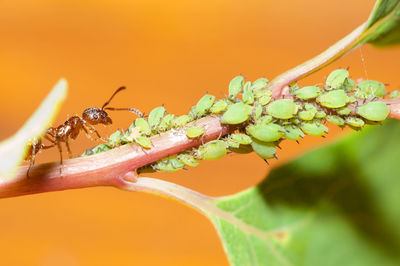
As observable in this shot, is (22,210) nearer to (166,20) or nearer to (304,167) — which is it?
(166,20)

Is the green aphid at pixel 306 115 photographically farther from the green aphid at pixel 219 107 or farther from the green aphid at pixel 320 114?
the green aphid at pixel 219 107

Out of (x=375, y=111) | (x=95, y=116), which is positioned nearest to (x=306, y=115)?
(x=375, y=111)

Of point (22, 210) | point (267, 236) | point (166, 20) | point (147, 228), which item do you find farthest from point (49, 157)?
point (267, 236)

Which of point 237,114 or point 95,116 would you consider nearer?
point 237,114

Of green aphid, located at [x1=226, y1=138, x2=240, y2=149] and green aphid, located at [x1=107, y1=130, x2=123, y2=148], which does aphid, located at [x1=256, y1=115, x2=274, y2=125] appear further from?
green aphid, located at [x1=107, y1=130, x2=123, y2=148]

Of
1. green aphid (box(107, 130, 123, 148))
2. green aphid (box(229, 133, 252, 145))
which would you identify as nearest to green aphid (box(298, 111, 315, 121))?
green aphid (box(229, 133, 252, 145))

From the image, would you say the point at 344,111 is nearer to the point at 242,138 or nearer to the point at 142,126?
the point at 242,138
